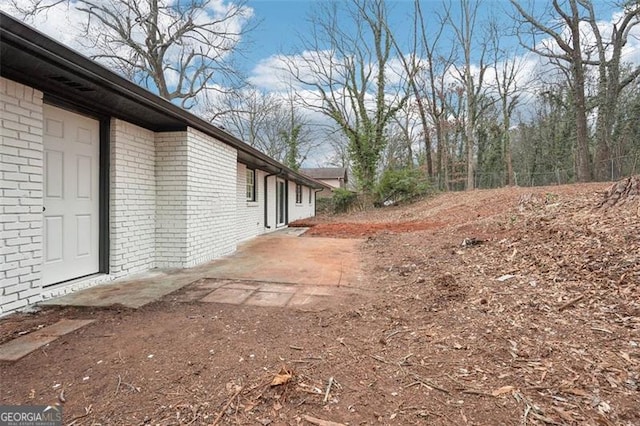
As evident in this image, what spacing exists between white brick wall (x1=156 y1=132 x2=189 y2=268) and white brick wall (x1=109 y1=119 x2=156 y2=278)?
9 cm

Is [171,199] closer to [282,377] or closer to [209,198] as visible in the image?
[209,198]

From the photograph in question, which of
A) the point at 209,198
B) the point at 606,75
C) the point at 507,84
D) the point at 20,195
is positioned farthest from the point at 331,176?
the point at 20,195

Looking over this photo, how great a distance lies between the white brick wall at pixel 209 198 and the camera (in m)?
5.31

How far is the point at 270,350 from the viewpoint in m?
2.40

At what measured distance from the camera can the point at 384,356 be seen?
2332mm

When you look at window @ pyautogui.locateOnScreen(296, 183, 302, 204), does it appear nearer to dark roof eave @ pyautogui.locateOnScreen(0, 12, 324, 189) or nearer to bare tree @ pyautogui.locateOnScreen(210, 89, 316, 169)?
bare tree @ pyautogui.locateOnScreen(210, 89, 316, 169)

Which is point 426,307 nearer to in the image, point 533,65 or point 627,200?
point 627,200

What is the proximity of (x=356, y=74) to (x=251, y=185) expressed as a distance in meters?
13.0

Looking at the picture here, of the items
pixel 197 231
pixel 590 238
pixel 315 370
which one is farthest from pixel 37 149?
pixel 590 238

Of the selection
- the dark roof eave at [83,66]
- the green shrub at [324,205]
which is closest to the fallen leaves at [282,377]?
the dark roof eave at [83,66]

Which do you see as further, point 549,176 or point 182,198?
point 549,176

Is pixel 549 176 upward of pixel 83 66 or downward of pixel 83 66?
upward

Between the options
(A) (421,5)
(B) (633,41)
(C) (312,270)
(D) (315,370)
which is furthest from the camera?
(A) (421,5)

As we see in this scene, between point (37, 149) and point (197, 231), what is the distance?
2510 mm
